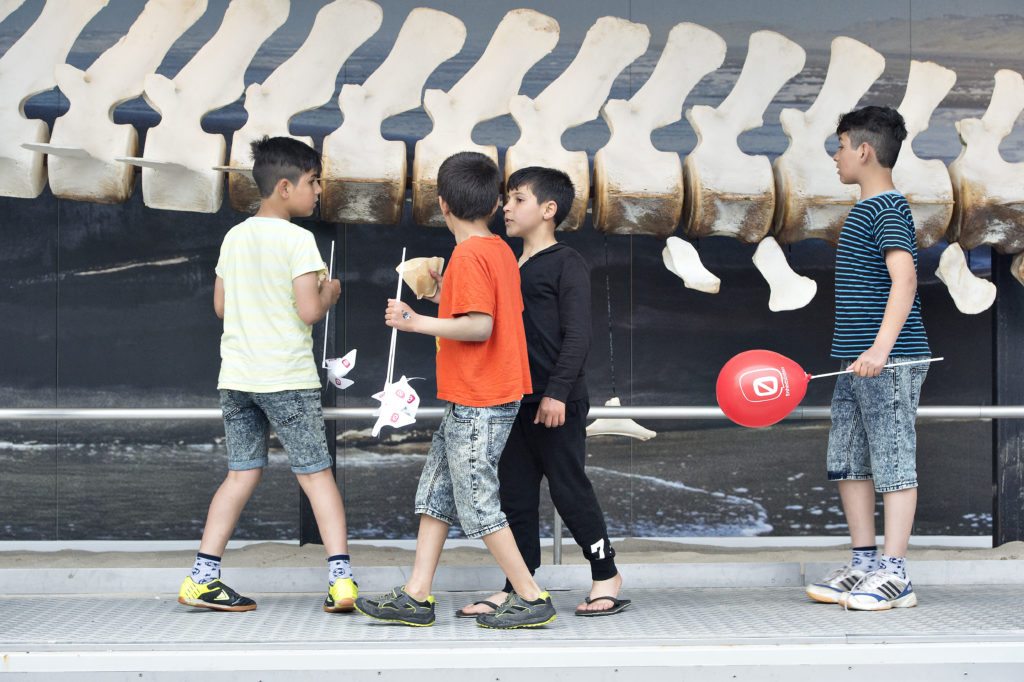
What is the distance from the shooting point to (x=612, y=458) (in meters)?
4.65

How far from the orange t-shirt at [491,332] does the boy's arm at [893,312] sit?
0.89m

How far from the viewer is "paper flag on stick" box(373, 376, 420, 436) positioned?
2.50m

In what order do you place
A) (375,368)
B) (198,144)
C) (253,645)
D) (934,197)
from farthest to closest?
(375,368) < (934,197) < (198,144) < (253,645)

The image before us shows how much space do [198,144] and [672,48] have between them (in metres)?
1.51

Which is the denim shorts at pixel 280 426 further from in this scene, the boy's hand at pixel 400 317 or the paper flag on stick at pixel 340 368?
the boy's hand at pixel 400 317

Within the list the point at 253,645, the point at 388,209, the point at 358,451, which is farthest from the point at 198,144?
the point at 358,451

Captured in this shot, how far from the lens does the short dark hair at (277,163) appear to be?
2.75 metres

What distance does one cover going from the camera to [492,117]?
317cm

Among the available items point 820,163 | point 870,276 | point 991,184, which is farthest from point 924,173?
point 870,276

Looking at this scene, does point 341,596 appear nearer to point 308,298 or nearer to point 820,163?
point 308,298

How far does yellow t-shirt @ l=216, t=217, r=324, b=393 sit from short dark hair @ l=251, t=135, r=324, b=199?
13 cm

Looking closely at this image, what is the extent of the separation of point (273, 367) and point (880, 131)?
1774 mm

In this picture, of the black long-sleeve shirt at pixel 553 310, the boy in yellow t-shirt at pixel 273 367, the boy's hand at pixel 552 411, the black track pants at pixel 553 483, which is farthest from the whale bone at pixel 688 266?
the boy in yellow t-shirt at pixel 273 367

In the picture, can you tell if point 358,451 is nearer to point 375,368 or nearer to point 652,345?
point 375,368
